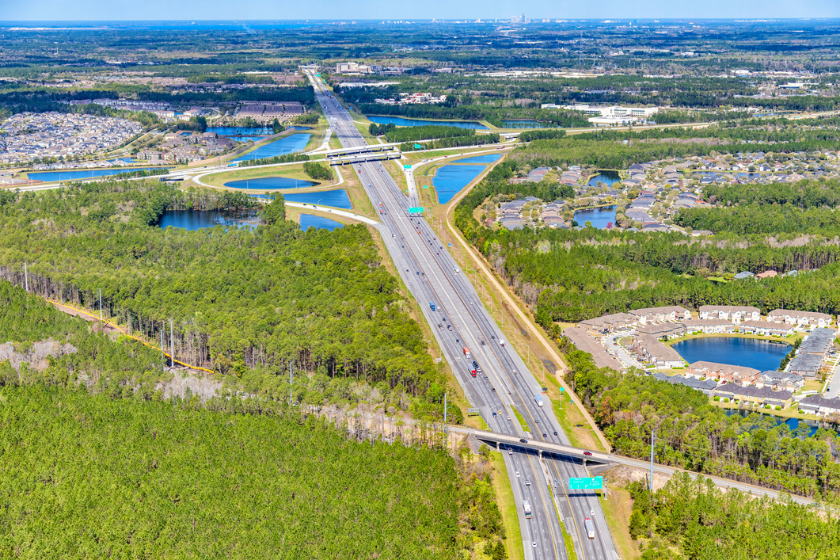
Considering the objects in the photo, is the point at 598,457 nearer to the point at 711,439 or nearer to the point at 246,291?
the point at 711,439

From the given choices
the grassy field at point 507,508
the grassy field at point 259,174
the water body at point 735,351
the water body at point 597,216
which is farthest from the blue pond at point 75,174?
the grassy field at point 507,508

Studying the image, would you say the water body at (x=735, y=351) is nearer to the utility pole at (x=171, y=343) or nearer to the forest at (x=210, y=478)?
the forest at (x=210, y=478)

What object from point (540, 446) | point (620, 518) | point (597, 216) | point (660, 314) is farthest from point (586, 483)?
point (597, 216)

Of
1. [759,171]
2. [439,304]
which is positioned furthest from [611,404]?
[759,171]

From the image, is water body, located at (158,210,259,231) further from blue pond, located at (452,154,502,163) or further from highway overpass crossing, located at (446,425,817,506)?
highway overpass crossing, located at (446,425,817,506)

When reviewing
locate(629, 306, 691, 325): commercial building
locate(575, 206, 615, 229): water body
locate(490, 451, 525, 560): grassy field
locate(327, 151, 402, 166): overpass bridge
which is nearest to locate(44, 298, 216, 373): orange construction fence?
locate(490, 451, 525, 560): grassy field

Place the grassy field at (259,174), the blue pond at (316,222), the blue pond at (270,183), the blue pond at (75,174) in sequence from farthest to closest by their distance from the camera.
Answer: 1. the blue pond at (75,174)
2. the grassy field at (259,174)
3. the blue pond at (270,183)
4. the blue pond at (316,222)
